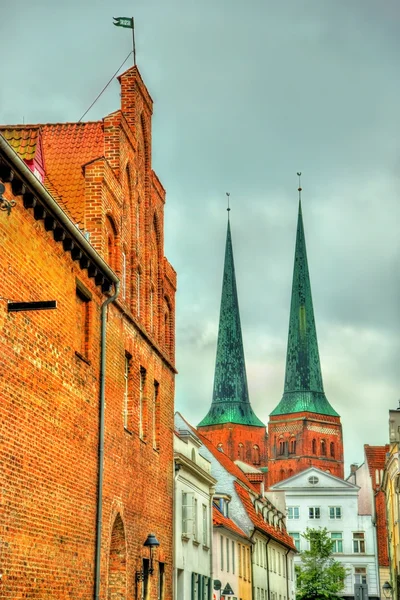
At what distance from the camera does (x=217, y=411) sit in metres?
162

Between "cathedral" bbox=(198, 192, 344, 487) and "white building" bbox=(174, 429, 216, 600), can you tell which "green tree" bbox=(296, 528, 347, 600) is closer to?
"white building" bbox=(174, 429, 216, 600)

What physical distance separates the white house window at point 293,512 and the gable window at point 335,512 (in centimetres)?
322

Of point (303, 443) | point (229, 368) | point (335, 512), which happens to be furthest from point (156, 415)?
point (229, 368)

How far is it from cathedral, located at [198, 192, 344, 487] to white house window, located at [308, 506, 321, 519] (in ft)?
162

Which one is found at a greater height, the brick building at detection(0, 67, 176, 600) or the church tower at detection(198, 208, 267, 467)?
the church tower at detection(198, 208, 267, 467)

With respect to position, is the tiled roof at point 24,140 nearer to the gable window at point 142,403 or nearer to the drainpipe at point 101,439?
the drainpipe at point 101,439

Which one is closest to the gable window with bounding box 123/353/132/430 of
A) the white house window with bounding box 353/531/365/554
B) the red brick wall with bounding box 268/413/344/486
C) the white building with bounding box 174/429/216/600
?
the white building with bounding box 174/429/216/600

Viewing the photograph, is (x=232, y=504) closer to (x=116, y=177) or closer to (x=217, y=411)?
(x=116, y=177)

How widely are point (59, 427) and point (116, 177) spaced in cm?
791

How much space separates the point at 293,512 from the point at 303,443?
51353mm

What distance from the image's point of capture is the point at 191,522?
118ft

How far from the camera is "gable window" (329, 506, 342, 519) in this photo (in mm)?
101500

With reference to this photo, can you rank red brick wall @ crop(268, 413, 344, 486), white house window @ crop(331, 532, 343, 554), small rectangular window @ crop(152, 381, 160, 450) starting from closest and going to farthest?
small rectangular window @ crop(152, 381, 160, 450) → white house window @ crop(331, 532, 343, 554) → red brick wall @ crop(268, 413, 344, 486)

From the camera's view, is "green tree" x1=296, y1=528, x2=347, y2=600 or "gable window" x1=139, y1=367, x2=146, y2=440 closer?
"gable window" x1=139, y1=367, x2=146, y2=440
